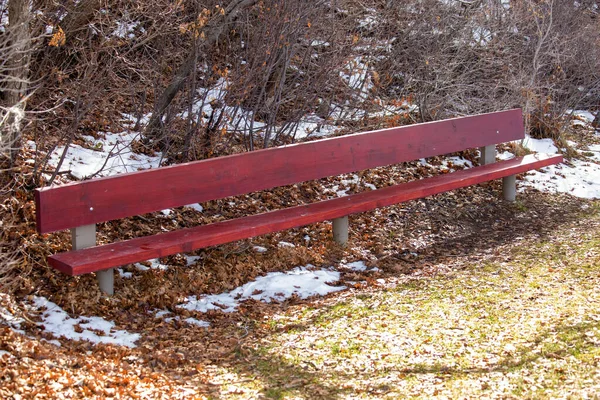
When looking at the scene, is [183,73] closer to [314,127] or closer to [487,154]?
[314,127]

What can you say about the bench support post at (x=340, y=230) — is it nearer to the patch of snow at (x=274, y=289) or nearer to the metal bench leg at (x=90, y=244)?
the patch of snow at (x=274, y=289)

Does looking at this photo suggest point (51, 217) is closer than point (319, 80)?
Yes

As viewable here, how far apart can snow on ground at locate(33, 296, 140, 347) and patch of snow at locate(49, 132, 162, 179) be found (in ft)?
5.02

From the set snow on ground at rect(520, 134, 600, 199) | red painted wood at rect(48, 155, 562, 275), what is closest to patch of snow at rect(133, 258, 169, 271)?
red painted wood at rect(48, 155, 562, 275)

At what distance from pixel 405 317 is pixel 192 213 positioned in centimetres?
232

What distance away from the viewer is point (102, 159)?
6117 millimetres

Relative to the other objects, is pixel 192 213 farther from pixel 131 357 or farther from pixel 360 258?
pixel 131 357

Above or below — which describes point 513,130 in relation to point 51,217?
above

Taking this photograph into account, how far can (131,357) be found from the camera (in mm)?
3789

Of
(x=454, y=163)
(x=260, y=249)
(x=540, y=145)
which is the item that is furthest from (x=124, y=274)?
(x=540, y=145)

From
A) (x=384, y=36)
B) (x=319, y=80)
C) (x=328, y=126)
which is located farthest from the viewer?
(x=384, y=36)

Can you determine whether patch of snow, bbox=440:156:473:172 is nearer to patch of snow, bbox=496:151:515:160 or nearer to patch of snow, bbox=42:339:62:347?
patch of snow, bbox=496:151:515:160

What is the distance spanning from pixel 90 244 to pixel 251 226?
1.12m

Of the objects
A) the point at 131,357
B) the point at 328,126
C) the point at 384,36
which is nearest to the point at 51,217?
the point at 131,357
